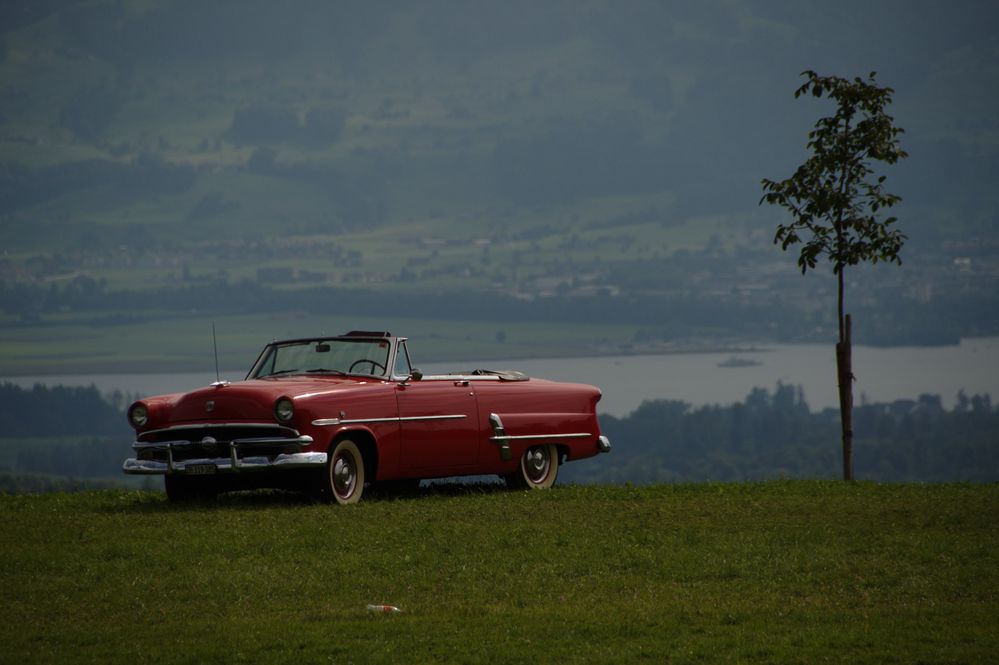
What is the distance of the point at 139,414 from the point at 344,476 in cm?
263

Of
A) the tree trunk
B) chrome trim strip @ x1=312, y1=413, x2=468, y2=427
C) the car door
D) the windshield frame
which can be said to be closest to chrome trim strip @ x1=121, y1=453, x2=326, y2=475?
chrome trim strip @ x1=312, y1=413, x2=468, y2=427

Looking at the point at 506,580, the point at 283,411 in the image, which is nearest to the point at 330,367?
the point at 283,411

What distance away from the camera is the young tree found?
2547 cm

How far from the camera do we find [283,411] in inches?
744

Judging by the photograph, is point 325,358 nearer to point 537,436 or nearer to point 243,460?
point 243,460

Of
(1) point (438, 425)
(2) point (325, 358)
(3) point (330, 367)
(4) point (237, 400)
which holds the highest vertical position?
(2) point (325, 358)

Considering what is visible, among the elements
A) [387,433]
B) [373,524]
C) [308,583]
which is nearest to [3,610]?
[308,583]

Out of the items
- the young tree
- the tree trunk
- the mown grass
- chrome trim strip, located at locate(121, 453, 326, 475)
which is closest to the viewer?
the mown grass

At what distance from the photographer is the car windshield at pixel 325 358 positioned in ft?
69.1

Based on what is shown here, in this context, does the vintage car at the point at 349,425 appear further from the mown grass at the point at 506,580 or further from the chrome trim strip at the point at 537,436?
the mown grass at the point at 506,580

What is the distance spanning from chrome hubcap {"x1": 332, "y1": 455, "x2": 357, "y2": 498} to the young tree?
345 inches

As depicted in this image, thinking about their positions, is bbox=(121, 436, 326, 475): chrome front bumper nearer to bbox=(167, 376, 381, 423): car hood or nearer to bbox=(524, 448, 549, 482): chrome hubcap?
bbox=(167, 376, 381, 423): car hood

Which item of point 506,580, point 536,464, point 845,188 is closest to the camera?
point 506,580

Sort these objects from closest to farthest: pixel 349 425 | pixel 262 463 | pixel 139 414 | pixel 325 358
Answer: pixel 262 463
pixel 349 425
pixel 139 414
pixel 325 358
